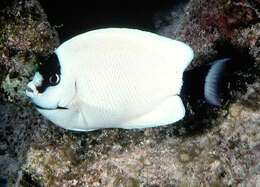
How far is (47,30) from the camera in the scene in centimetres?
308

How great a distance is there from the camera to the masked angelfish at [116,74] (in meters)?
1.54

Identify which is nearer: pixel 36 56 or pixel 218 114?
pixel 218 114

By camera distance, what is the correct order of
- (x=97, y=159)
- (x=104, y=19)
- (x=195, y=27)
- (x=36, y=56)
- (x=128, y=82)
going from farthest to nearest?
(x=104, y=19) → (x=36, y=56) → (x=195, y=27) → (x=97, y=159) → (x=128, y=82)

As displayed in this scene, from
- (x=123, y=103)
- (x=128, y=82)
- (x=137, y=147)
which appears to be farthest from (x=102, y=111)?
(x=137, y=147)

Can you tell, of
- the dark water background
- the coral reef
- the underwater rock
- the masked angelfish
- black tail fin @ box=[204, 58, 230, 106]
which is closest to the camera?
black tail fin @ box=[204, 58, 230, 106]

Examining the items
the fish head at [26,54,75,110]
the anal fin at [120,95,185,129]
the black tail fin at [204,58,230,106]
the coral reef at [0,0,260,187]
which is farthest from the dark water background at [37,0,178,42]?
the black tail fin at [204,58,230,106]

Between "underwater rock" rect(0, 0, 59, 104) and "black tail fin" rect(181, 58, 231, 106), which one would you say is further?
"underwater rock" rect(0, 0, 59, 104)

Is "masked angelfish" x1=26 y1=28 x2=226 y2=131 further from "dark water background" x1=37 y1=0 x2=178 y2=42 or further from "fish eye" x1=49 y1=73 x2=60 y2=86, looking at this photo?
"dark water background" x1=37 y1=0 x2=178 y2=42

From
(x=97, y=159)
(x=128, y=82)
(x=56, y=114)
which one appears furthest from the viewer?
(x=97, y=159)

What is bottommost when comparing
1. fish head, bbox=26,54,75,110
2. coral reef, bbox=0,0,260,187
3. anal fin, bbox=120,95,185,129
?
coral reef, bbox=0,0,260,187

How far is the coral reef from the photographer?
1979 mm

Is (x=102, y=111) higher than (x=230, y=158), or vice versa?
(x=102, y=111)

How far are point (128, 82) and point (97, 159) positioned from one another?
1.01 metres

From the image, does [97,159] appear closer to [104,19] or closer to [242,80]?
[242,80]
